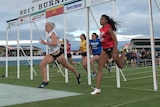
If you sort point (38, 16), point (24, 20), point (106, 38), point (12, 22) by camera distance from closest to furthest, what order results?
1. point (106, 38)
2. point (38, 16)
3. point (24, 20)
4. point (12, 22)

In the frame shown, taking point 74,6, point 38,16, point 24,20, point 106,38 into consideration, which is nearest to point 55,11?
point 74,6

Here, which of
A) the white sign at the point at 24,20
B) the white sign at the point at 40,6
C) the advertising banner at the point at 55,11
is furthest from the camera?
the white sign at the point at 24,20

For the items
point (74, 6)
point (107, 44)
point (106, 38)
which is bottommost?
point (107, 44)

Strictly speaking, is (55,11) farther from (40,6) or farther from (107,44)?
(107,44)

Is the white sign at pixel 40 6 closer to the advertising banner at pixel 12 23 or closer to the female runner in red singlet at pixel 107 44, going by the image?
the advertising banner at pixel 12 23

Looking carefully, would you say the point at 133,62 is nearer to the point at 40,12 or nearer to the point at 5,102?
the point at 40,12

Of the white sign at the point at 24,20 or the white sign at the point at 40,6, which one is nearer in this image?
the white sign at the point at 40,6

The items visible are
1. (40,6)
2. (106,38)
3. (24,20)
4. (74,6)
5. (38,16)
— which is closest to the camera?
(106,38)

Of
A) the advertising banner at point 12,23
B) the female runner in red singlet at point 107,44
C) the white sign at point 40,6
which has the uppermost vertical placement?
the white sign at point 40,6

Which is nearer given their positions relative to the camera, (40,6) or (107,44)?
(107,44)

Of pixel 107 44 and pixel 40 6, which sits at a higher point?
pixel 40 6

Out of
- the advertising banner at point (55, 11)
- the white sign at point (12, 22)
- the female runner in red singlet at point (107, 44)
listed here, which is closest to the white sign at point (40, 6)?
the advertising banner at point (55, 11)

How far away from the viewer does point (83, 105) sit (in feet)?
20.0

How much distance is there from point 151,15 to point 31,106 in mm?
4380
